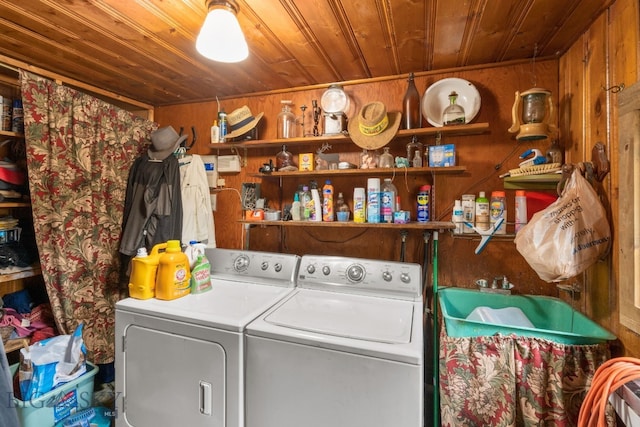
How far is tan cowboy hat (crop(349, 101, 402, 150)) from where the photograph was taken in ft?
5.77

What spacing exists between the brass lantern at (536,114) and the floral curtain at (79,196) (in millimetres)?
2630

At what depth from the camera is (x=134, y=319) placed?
1.35 m

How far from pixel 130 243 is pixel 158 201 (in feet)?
1.11

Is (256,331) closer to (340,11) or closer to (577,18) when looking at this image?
(340,11)

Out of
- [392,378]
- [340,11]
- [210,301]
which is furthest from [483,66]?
[210,301]

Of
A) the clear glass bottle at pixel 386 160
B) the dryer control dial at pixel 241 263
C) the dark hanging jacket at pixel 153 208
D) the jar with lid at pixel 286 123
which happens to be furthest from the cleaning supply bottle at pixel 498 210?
the dark hanging jacket at pixel 153 208

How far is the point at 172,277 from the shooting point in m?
1.44

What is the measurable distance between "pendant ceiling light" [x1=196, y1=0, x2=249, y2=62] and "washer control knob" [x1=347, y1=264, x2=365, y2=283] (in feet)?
3.90

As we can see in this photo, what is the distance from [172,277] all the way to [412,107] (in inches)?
67.4

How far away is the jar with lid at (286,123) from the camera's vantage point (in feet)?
6.84

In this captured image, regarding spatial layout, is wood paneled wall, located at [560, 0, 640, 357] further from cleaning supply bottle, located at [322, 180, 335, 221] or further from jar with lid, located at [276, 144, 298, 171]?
jar with lid, located at [276, 144, 298, 171]

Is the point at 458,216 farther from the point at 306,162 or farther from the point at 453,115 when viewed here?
the point at 306,162

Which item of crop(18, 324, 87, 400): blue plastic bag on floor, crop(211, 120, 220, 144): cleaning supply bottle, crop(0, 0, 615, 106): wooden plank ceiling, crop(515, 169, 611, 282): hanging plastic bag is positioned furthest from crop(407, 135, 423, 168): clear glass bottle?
crop(18, 324, 87, 400): blue plastic bag on floor

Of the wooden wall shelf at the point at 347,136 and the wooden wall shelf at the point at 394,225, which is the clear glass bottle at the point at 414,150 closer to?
the wooden wall shelf at the point at 347,136
